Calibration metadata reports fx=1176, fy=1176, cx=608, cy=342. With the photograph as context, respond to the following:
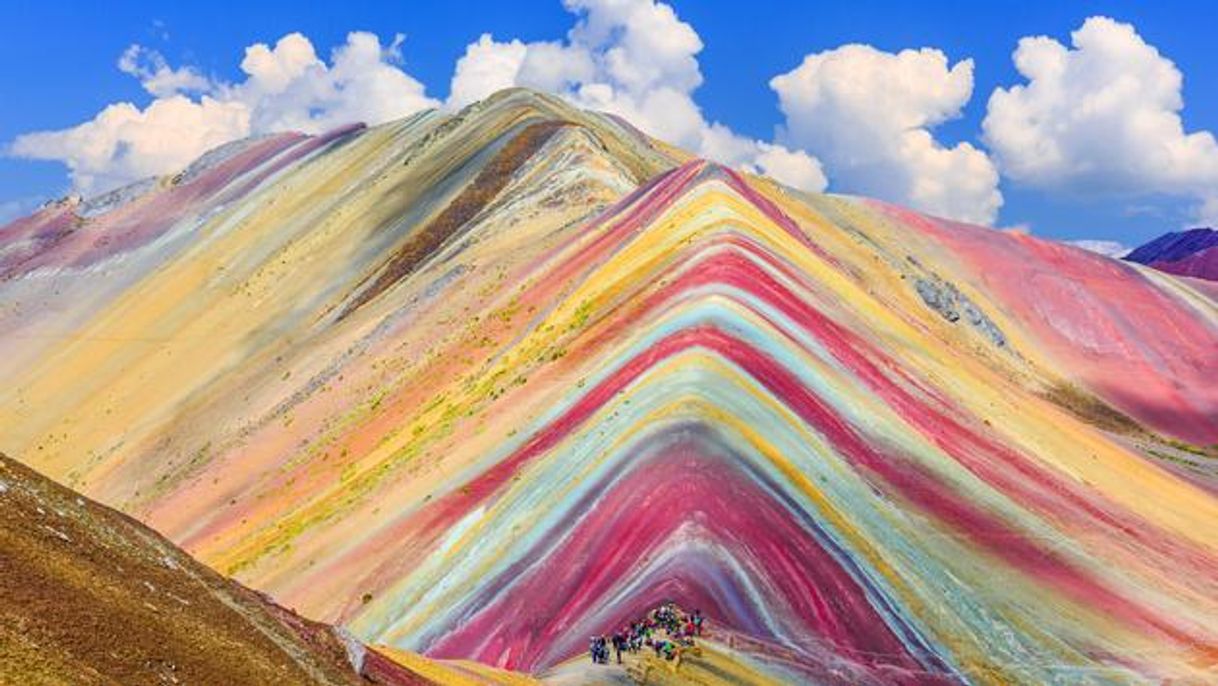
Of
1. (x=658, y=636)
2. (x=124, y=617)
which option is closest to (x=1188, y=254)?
(x=658, y=636)

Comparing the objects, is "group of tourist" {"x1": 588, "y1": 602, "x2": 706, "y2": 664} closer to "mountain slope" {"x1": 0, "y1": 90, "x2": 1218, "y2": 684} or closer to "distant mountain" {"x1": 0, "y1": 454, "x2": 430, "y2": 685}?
"mountain slope" {"x1": 0, "y1": 90, "x2": 1218, "y2": 684}

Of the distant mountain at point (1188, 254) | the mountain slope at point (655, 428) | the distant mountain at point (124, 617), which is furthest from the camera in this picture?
the distant mountain at point (1188, 254)

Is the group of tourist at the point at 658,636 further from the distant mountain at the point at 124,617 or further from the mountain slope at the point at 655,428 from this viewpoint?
the distant mountain at the point at 124,617

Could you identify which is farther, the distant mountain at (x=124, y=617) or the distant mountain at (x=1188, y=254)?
the distant mountain at (x=1188, y=254)

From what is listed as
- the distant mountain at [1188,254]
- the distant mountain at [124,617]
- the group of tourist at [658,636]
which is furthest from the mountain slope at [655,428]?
the distant mountain at [1188,254]

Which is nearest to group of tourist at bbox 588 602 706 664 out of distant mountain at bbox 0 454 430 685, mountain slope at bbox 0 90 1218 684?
mountain slope at bbox 0 90 1218 684

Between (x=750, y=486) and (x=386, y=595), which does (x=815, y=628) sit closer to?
(x=750, y=486)
